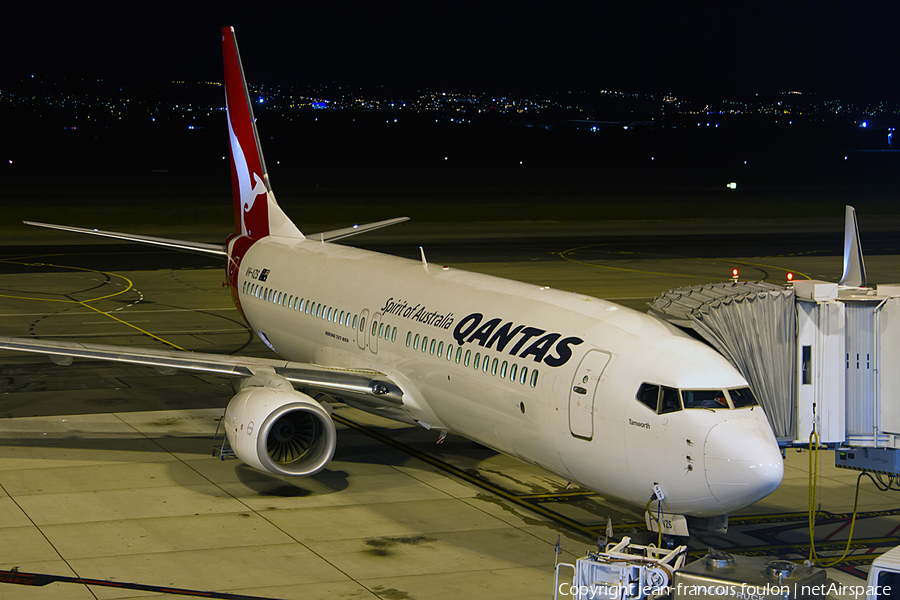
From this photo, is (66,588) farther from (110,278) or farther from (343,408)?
(110,278)

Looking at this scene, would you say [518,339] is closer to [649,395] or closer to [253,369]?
[649,395]

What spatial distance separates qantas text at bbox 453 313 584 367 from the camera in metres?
16.9

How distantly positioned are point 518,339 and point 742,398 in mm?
4107

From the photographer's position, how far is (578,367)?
16.4 metres

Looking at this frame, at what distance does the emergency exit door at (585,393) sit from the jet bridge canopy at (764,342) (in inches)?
71.8

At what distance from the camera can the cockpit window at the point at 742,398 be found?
15137mm

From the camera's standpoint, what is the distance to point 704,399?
594 inches

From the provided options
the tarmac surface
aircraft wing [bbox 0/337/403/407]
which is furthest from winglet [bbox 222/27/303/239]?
aircraft wing [bbox 0/337/403/407]

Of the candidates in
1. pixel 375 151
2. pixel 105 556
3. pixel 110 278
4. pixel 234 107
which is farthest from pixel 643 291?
pixel 375 151

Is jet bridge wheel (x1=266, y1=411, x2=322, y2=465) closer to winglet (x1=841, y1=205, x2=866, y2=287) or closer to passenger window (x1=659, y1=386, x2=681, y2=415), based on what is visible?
passenger window (x1=659, y1=386, x2=681, y2=415)

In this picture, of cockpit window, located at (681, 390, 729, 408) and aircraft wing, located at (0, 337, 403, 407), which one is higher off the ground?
cockpit window, located at (681, 390, 729, 408)

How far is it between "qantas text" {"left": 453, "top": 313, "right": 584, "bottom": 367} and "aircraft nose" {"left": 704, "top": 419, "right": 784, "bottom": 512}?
304 cm

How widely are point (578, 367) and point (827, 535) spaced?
5384 mm

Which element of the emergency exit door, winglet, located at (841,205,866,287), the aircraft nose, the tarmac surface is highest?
winglet, located at (841,205,866,287)
